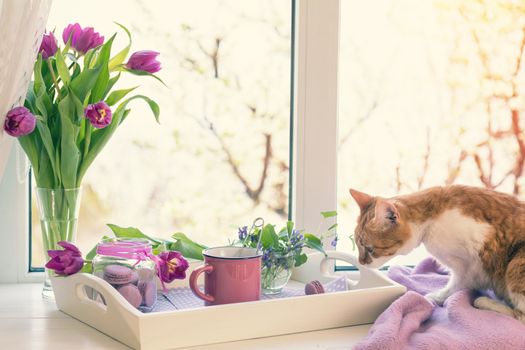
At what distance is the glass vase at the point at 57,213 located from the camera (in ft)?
4.69

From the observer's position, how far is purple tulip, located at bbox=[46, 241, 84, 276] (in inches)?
50.3

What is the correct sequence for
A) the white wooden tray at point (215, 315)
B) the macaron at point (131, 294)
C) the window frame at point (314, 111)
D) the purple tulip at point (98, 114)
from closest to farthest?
the white wooden tray at point (215, 315)
the macaron at point (131, 294)
the purple tulip at point (98, 114)
the window frame at point (314, 111)

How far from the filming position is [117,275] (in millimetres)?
1237

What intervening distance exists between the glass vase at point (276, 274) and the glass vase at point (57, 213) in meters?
0.42

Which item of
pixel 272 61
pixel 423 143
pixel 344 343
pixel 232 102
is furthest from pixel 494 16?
pixel 344 343

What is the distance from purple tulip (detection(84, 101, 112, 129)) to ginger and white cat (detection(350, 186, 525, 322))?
0.53 meters

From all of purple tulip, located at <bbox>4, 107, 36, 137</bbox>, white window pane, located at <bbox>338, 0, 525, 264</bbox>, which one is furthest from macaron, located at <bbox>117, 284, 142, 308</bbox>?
white window pane, located at <bbox>338, 0, 525, 264</bbox>

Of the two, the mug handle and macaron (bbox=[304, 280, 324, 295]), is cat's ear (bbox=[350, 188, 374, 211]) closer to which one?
macaron (bbox=[304, 280, 324, 295])

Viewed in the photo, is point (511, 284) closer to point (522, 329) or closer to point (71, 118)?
point (522, 329)

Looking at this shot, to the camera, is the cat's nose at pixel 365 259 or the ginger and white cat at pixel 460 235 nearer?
the ginger and white cat at pixel 460 235

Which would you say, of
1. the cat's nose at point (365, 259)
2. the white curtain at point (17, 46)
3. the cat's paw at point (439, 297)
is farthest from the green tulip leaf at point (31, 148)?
the cat's paw at point (439, 297)

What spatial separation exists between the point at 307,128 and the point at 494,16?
24.9 inches

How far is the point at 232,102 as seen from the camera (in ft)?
5.96

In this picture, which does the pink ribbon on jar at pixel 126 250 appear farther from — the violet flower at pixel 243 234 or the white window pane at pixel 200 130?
the white window pane at pixel 200 130
